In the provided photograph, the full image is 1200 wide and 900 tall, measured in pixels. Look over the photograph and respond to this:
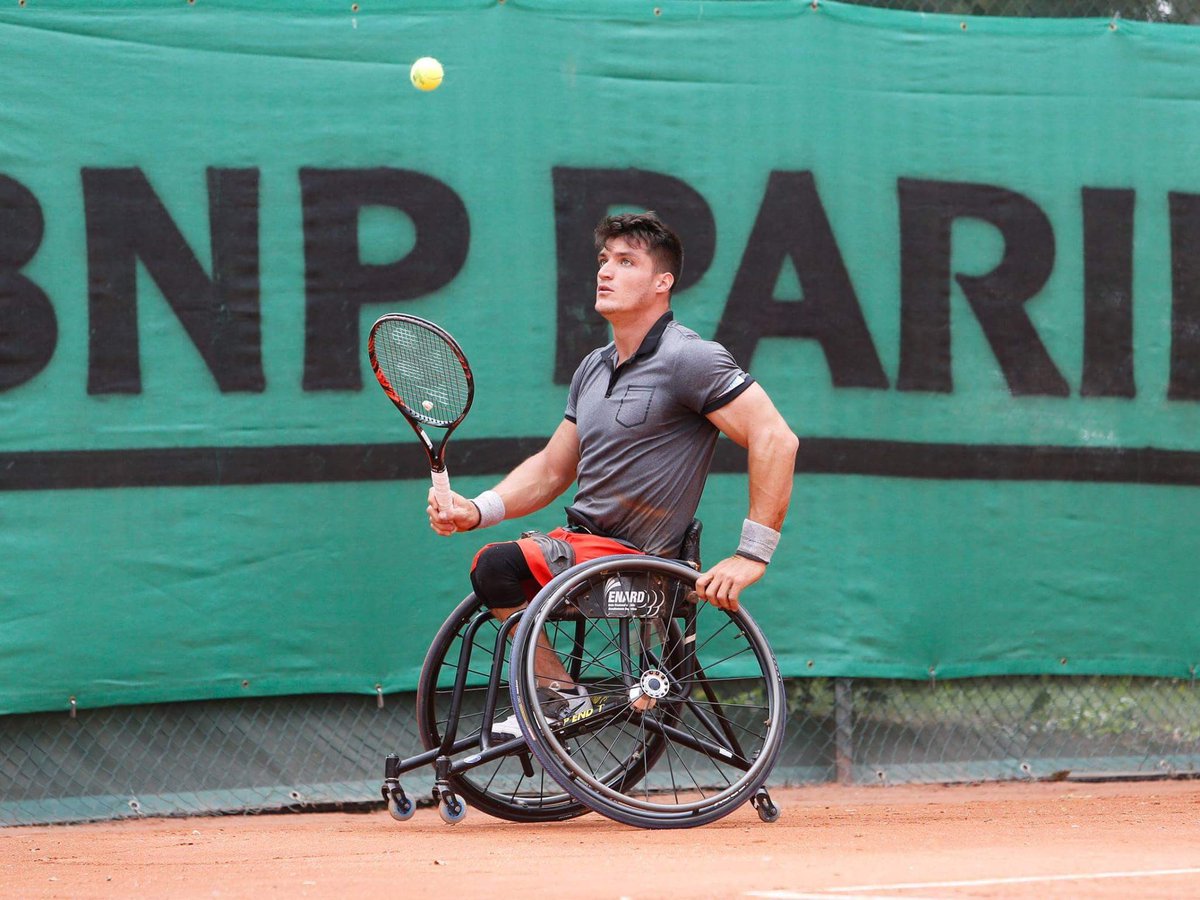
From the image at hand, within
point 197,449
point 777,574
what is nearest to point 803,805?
point 777,574

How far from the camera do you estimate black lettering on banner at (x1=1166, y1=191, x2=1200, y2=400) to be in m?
5.21

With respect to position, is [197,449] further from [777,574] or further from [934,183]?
[934,183]

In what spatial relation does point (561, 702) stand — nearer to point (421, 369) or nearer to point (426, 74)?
point (421, 369)

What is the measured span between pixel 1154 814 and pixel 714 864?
181 centimetres

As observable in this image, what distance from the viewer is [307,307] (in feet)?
15.1

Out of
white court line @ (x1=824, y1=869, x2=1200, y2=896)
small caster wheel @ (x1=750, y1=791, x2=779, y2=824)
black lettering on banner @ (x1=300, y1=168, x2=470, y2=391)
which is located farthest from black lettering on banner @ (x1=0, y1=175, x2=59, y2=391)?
white court line @ (x1=824, y1=869, x2=1200, y2=896)

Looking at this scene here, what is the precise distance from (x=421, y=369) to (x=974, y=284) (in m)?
1.99

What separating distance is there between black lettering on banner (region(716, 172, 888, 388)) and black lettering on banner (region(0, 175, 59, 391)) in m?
1.96

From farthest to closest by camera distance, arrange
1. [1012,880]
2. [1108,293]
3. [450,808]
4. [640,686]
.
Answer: [1108,293] < [450,808] < [640,686] < [1012,880]

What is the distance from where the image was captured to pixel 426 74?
176 inches

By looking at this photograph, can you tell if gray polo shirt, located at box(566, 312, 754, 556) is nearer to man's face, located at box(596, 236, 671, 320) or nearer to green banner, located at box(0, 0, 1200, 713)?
man's face, located at box(596, 236, 671, 320)

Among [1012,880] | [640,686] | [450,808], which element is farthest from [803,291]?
[1012,880]

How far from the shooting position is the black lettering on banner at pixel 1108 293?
5152 mm

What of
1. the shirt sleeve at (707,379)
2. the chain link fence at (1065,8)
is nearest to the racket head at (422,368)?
the shirt sleeve at (707,379)
